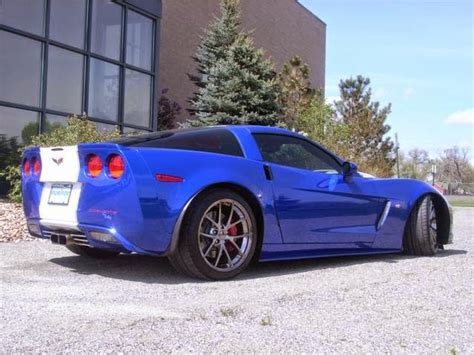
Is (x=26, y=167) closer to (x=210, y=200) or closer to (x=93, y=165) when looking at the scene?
(x=93, y=165)

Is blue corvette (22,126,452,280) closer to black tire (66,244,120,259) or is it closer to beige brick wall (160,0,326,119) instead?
black tire (66,244,120,259)

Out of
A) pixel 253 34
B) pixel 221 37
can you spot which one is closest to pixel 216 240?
pixel 221 37

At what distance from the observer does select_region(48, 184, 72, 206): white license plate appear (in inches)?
198

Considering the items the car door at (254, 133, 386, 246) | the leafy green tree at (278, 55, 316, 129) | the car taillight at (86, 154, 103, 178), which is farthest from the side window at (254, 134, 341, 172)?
the leafy green tree at (278, 55, 316, 129)

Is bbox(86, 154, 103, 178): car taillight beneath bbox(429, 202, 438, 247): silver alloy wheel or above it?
above

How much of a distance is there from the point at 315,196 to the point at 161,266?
161 cm

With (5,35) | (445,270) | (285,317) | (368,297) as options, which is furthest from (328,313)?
(5,35)

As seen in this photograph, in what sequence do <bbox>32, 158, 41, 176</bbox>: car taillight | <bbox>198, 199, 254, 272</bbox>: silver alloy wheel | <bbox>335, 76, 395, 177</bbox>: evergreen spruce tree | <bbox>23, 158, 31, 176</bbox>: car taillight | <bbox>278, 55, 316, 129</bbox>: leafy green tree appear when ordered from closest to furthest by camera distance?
<bbox>198, 199, 254, 272</bbox>: silver alloy wheel, <bbox>32, 158, 41, 176</bbox>: car taillight, <bbox>23, 158, 31, 176</bbox>: car taillight, <bbox>278, 55, 316, 129</bbox>: leafy green tree, <bbox>335, 76, 395, 177</bbox>: evergreen spruce tree

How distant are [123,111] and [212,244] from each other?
1139 centimetres

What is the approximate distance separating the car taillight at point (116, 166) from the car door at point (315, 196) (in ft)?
4.54

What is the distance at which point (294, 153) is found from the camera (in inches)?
228

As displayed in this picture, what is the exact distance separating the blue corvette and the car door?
1 centimetres

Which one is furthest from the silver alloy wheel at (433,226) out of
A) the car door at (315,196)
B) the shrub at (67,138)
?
the shrub at (67,138)

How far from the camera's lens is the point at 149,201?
4586 mm
